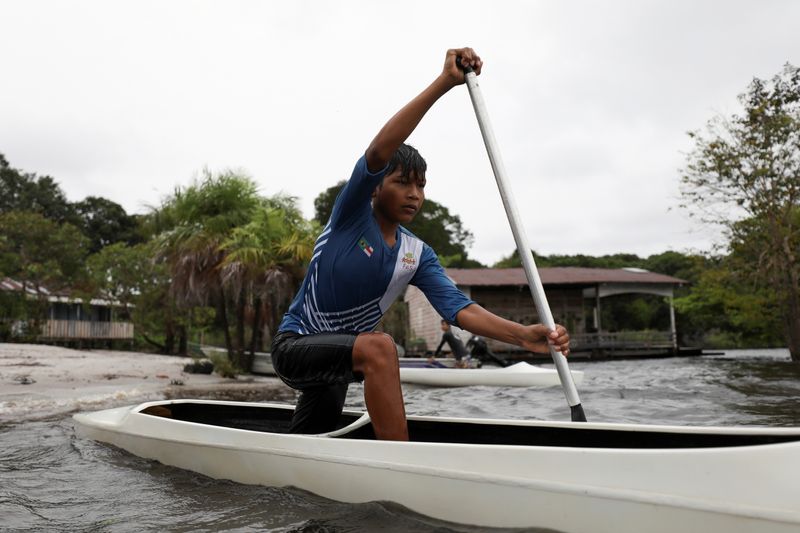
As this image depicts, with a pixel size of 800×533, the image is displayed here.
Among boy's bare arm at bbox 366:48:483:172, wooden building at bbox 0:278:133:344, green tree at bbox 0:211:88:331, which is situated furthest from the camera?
wooden building at bbox 0:278:133:344

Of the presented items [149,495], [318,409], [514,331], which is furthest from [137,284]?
[514,331]

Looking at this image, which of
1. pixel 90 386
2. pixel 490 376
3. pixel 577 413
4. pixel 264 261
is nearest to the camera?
pixel 577 413

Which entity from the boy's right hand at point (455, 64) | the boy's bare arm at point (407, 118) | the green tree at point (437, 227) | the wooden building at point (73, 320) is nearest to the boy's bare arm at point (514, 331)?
the boy's bare arm at point (407, 118)

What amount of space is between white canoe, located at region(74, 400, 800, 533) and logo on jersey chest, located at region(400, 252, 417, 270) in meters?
0.92

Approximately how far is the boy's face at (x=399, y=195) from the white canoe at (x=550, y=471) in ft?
3.69

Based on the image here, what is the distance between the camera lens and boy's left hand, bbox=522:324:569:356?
10.1 feet

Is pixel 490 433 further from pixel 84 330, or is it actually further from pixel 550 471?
pixel 84 330

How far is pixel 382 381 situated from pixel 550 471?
93cm

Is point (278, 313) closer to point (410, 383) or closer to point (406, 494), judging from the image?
point (410, 383)

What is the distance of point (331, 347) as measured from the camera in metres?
3.08

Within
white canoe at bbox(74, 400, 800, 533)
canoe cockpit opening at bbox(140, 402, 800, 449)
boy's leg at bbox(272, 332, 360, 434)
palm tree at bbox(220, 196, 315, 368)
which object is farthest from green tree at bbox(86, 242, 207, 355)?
boy's leg at bbox(272, 332, 360, 434)

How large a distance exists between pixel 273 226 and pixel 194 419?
35.7 ft

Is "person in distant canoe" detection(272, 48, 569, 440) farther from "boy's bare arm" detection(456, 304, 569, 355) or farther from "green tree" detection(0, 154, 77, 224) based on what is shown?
"green tree" detection(0, 154, 77, 224)

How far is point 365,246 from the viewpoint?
316 centimetres
